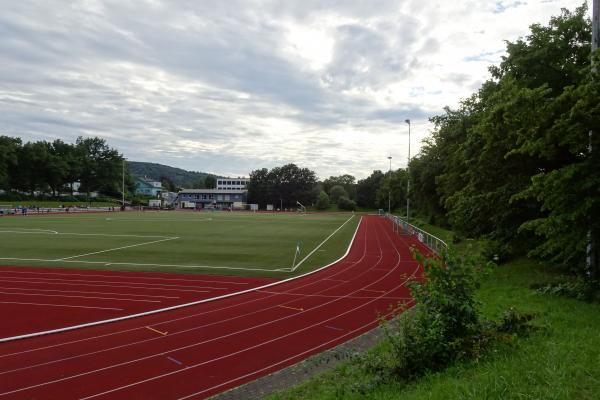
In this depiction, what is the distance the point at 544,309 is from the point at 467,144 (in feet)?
38.0

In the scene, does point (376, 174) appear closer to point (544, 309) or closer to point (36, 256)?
point (36, 256)

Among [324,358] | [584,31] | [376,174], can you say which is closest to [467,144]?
[584,31]

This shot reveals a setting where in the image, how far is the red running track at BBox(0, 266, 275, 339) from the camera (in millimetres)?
13907

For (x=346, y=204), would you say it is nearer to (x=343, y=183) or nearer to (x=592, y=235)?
(x=343, y=183)

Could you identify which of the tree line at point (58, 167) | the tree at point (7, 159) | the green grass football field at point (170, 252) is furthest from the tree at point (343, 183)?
the green grass football field at point (170, 252)

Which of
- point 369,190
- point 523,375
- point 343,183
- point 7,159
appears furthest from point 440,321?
point 343,183

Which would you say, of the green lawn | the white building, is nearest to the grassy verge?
the green lawn

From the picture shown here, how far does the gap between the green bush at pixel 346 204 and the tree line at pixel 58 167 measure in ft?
213

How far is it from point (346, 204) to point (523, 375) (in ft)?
448

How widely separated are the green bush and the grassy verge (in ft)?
431

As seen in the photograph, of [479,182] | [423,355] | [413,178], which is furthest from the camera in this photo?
[413,178]

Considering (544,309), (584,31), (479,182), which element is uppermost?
(584,31)

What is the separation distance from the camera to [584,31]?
1858cm

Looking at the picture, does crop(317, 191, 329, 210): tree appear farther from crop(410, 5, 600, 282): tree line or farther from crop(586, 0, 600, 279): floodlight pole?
crop(586, 0, 600, 279): floodlight pole
